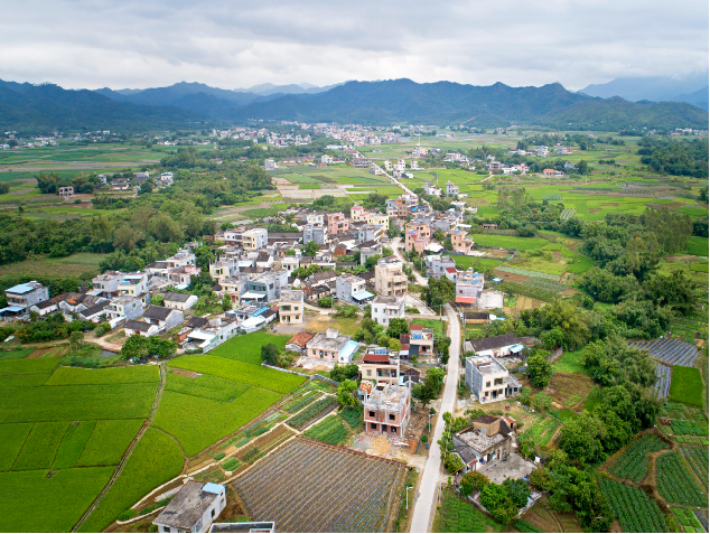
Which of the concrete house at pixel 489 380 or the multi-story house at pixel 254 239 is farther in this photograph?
the multi-story house at pixel 254 239

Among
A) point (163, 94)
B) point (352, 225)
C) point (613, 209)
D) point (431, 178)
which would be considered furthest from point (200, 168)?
point (163, 94)

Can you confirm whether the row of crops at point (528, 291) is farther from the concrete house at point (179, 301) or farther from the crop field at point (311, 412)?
the concrete house at point (179, 301)

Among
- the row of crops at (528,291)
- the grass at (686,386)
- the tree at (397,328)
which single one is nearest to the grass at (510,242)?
the row of crops at (528,291)

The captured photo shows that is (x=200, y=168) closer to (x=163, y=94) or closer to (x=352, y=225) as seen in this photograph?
(x=352, y=225)

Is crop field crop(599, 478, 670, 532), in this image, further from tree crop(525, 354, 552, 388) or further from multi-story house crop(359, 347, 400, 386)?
multi-story house crop(359, 347, 400, 386)

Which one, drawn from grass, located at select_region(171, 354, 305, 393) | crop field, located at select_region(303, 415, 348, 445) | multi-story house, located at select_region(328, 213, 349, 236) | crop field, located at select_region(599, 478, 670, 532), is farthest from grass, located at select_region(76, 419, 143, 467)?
multi-story house, located at select_region(328, 213, 349, 236)

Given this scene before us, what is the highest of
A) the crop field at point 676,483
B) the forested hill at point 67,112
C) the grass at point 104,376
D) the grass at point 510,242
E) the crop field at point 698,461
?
the forested hill at point 67,112
